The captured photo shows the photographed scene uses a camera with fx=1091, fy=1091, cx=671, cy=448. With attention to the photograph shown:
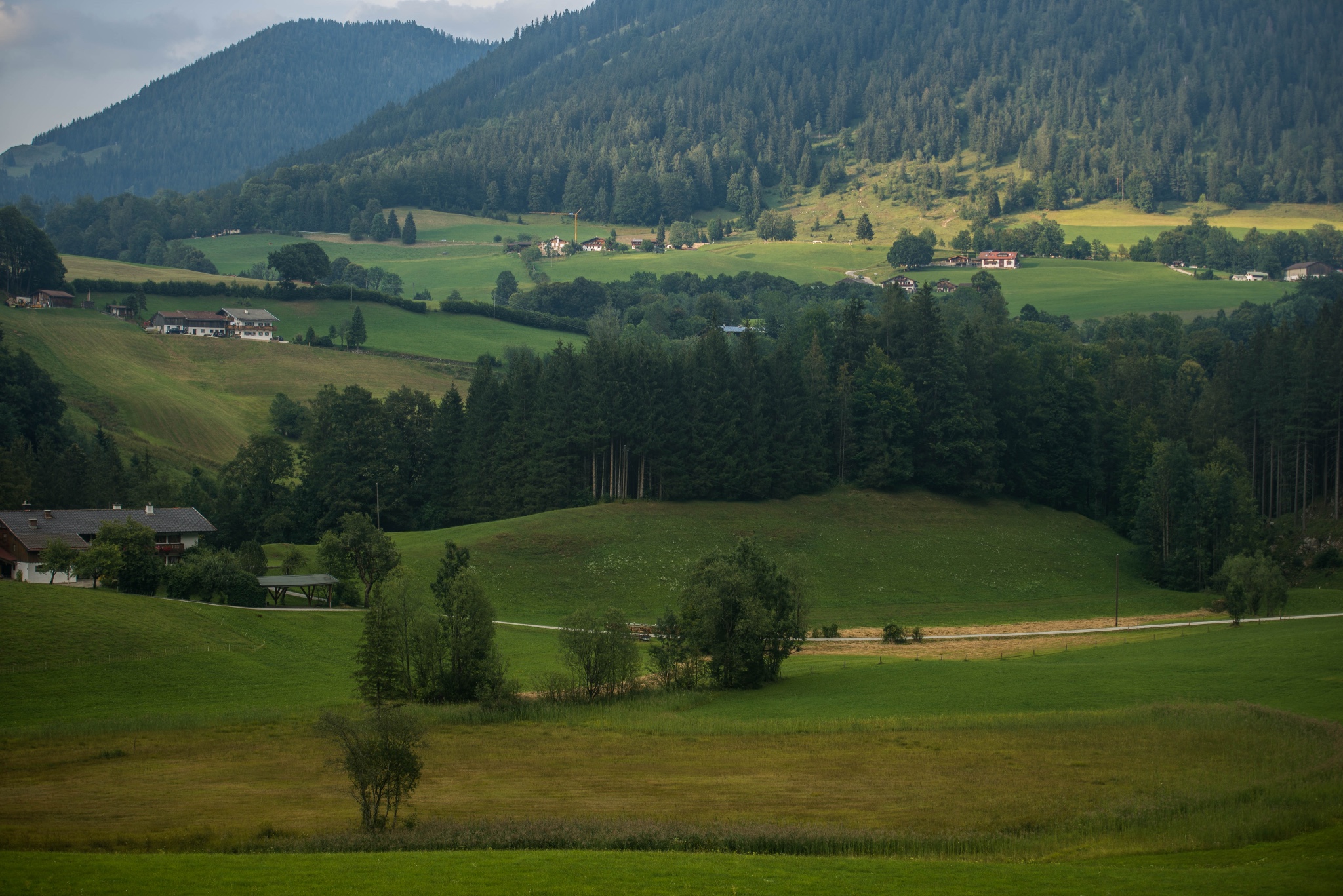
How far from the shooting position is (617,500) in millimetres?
96562

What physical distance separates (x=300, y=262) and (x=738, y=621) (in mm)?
140930

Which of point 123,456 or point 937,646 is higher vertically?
point 123,456

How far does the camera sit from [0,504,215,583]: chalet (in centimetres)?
7025

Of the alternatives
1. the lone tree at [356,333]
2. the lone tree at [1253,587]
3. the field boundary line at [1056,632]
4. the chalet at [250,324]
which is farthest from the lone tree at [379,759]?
the chalet at [250,324]

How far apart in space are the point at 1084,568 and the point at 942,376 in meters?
24.1

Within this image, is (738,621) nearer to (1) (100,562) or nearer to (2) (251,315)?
(1) (100,562)

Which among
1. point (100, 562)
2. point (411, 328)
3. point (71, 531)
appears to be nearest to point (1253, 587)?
point (100, 562)

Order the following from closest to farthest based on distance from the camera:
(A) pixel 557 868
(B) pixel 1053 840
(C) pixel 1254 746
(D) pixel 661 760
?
(A) pixel 557 868 → (B) pixel 1053 840 → (C) pixel 1254 746 → (D) pixel 661 760

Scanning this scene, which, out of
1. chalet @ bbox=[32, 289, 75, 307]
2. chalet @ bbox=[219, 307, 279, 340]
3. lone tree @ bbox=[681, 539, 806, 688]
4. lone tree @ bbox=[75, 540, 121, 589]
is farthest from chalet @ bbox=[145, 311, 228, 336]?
lone tree @ bbox=[681, 539, 806, 688]

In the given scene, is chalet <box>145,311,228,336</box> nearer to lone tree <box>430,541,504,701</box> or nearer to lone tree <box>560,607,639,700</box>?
lone tree <box>430,541,504,701</box>

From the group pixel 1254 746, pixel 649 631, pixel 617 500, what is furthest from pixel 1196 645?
pixel 617 500

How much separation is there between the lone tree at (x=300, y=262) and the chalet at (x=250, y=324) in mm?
19243

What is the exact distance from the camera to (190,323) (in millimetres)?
151500

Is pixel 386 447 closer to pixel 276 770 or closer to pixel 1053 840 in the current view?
pixel 276 770
